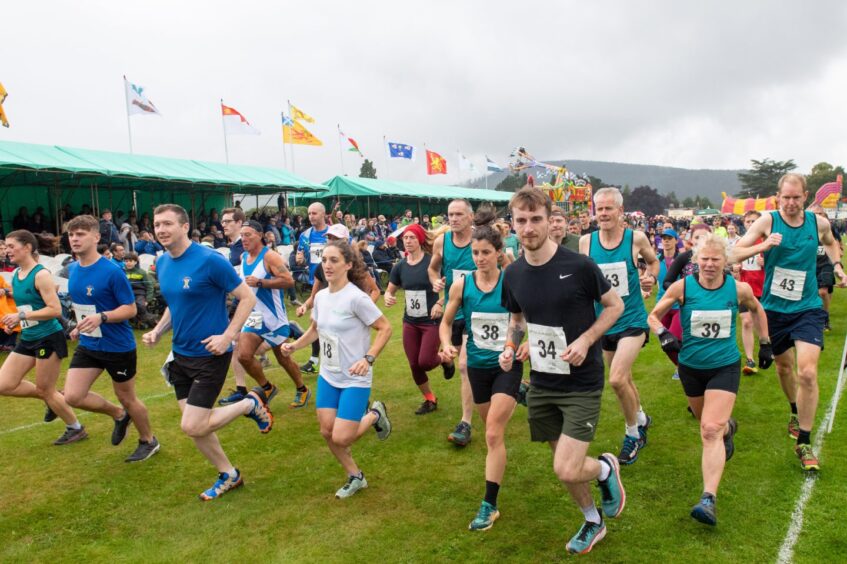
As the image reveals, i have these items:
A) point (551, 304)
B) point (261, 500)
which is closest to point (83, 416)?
point (261, 500)

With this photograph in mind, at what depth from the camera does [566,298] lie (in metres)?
3.34

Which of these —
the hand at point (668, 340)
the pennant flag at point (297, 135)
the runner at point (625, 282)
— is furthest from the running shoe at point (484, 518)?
the pennant flag at point (297, 135)

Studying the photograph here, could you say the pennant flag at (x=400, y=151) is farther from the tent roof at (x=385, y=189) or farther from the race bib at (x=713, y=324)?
the race bib at (x=713, y=324)

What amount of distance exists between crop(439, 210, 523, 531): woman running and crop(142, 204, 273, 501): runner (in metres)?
1.66

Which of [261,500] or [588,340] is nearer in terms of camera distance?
[588,340]

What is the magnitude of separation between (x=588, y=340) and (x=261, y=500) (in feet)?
9.49

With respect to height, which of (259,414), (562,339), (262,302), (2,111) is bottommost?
(259,414)

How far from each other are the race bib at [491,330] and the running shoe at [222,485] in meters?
2.27

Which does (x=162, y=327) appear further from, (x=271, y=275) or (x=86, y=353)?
(x=271, y=275)

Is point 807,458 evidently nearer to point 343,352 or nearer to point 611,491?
point 611,491

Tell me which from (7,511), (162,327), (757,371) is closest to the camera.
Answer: (7,511)

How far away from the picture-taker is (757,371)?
7.50 m

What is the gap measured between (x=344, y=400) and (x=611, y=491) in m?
1.95

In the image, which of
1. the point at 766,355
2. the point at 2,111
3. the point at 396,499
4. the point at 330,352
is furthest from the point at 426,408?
the point at 2,111
